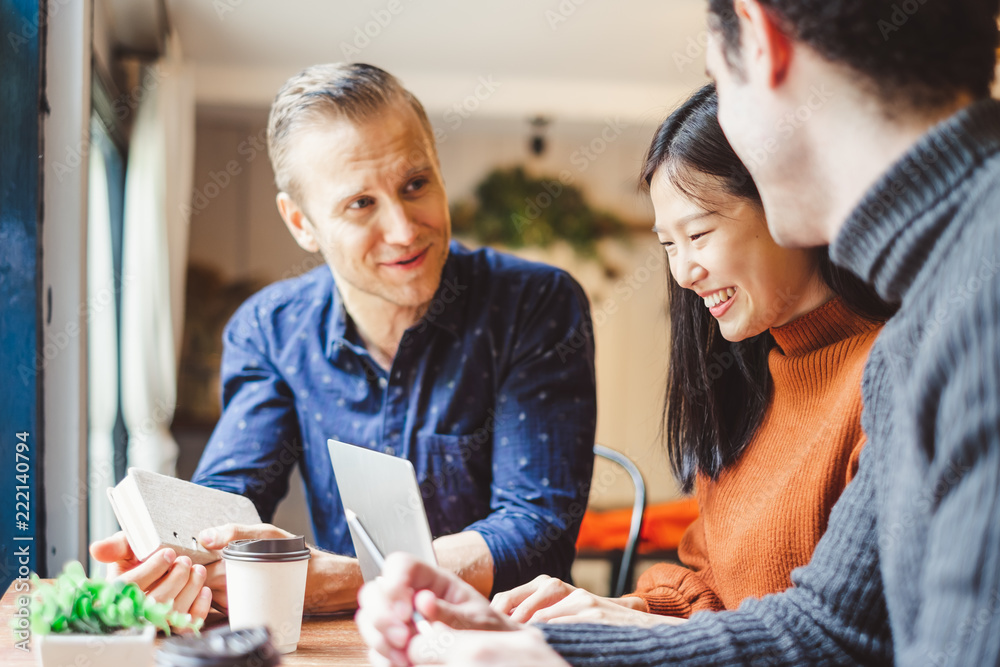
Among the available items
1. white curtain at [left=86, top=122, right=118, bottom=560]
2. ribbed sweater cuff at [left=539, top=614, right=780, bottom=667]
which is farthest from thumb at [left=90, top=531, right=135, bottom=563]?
white curtain at [left=86, top=122, right=118, bottom=560]

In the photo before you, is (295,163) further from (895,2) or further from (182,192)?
(182,192)

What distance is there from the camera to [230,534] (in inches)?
42.1

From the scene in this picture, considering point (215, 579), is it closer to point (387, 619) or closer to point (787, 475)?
point (387, 619)

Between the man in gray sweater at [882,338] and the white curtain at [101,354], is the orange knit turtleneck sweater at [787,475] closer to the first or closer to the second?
the man in gray sweater at [882,338]

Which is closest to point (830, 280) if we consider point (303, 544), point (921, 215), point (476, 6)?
point (921, 215)

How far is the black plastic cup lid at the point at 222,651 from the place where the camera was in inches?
25.7

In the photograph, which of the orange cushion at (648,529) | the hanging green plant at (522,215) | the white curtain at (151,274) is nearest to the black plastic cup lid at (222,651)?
the white curtain at (151,274)

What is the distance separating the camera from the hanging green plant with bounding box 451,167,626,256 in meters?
4.89

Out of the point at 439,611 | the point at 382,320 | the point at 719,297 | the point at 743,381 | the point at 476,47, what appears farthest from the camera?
the point at 476,47

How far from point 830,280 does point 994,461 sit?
63 cm

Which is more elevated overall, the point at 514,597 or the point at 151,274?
the point at 151,274

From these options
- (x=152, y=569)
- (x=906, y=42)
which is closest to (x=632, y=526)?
(x=152, y=569)

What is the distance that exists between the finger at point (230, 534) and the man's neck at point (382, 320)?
52 centimetres

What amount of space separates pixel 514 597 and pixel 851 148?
2.23 feet
